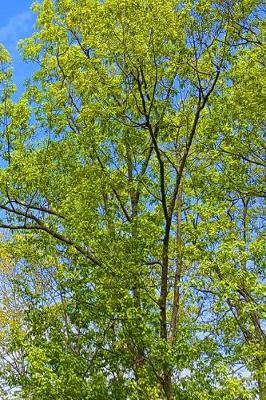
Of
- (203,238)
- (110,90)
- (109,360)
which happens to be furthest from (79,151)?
(109,360)

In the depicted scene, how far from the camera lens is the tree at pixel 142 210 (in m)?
15.2

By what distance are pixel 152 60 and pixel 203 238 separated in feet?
16.5

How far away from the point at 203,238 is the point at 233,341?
295 centimetres

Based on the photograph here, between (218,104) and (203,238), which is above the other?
(218,104)

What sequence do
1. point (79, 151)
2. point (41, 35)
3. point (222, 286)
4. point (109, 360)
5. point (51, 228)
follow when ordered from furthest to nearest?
1. point (41, 35)
2. point (79, 151)
3. point (51, 228)
4. point (109, 360)
5. point (222, 286)

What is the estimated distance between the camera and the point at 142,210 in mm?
20094

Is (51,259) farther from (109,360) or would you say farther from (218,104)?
(218,104)

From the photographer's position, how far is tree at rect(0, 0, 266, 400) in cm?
1516

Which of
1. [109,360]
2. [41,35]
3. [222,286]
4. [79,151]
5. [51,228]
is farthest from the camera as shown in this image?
[41,35]

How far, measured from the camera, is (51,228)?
61.0 feet

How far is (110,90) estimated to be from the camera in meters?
18.8

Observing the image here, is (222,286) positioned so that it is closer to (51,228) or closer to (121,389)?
(121,389)

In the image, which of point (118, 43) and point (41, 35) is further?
point (41, 35)

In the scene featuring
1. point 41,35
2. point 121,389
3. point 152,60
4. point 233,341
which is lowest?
point 121,389
